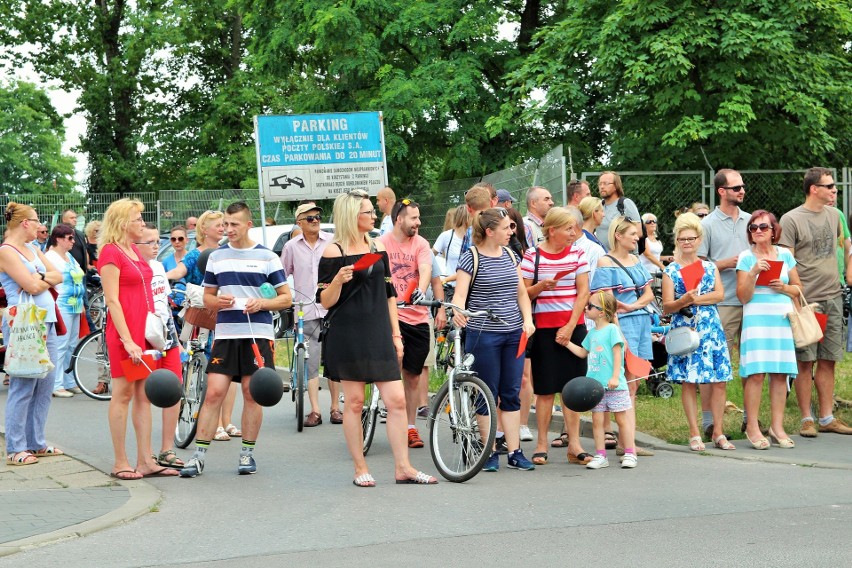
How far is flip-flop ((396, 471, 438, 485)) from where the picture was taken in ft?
27.4

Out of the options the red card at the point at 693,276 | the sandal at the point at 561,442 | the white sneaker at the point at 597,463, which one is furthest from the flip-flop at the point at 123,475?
the red card at the point at 693,276

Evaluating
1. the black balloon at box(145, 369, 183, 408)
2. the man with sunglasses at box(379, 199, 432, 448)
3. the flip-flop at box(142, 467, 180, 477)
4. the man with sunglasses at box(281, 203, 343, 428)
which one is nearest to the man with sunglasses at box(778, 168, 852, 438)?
the man with sunglasses at box(379, 199, 432, 448)

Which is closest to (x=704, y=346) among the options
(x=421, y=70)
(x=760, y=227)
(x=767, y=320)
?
(x=767, y=320)

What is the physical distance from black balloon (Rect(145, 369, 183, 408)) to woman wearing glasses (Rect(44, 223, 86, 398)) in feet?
17.3

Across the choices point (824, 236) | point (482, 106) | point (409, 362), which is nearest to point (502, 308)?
point (409, 362)

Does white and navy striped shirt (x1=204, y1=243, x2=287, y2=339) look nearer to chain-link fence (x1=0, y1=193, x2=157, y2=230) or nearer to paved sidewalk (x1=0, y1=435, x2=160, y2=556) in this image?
paved sidewalk (x1=0, y1=435, x2=160, y2=556)

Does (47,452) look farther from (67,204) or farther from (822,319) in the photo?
(67,204)

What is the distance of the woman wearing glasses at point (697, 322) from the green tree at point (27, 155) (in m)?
65.5

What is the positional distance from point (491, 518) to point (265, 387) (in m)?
1.98

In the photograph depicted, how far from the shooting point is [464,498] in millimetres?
7816

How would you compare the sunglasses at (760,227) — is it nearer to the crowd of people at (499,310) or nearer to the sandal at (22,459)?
the crowd of people at (499,310)

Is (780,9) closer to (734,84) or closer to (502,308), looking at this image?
(734,84)

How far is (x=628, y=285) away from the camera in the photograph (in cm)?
948

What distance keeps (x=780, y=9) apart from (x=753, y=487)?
16.3 metres
